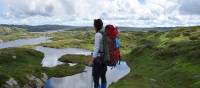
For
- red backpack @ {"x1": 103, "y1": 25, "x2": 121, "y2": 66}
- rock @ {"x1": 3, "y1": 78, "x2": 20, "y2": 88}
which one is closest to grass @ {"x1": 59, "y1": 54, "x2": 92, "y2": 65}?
rock @ {"x1": 3, "y1": 78, "x2": 20, "y2": 88}

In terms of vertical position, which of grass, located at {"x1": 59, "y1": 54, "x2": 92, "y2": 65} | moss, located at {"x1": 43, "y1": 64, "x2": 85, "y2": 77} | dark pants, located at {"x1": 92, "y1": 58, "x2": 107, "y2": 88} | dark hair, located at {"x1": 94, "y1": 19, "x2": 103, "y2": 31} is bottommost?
grass, located at {"x1": 59, "y1": 54, "x2": 92, "y2": 65}

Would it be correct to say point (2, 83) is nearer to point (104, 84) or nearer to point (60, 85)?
point (60, 85)

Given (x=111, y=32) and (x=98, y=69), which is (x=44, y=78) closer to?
(x=98, y=69)

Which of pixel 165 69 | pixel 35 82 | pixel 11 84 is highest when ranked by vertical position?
pixel 165 69

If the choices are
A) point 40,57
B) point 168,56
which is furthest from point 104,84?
point 40,57

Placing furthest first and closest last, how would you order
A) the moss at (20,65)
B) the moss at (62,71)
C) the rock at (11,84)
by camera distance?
the moss at (62,71)
the moss at (20,65)
the rock at (11,84)

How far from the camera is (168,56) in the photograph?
135375 millimetres

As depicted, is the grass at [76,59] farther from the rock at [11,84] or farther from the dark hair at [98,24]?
the dark hair at [98,24]

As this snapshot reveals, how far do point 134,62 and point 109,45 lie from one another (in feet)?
436

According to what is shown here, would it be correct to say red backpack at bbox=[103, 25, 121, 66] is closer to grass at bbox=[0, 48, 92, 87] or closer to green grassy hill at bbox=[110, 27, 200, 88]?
green grassy hill at bbox=[110, 27, 200, 88]

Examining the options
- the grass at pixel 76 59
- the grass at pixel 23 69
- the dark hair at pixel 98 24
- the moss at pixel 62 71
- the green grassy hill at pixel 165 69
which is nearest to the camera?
the dark hair at pixel 98 24

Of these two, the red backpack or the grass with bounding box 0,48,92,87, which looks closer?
the red backpack

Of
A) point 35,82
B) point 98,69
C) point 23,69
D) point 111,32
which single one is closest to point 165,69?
point 35,82

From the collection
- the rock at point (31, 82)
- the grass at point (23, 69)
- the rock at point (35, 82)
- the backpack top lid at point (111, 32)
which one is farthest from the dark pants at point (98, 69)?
the rock at point (35, 82)
